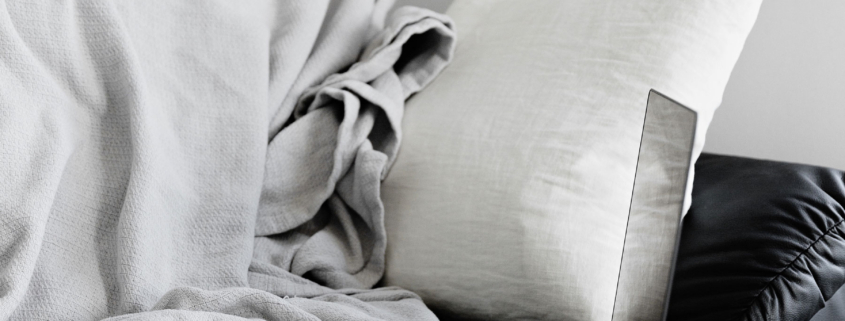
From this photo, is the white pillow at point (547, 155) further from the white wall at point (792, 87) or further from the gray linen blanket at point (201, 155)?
the white wall at point (792, 87)

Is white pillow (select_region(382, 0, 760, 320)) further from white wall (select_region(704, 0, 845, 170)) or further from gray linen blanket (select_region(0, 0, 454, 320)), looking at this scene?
white wall (select_region(704, 0, 845, 170))

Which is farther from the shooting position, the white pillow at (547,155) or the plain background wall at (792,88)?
the plain background wall at (792,88)

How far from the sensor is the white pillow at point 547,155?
2.24 ft

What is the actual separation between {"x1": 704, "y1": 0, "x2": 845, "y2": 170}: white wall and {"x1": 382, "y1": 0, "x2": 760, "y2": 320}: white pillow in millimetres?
292

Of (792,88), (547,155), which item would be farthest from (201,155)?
(792,88)

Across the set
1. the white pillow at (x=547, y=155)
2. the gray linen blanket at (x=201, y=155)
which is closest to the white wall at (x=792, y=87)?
the white pillow at (x=547, y=155)

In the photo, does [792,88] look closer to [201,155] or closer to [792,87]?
[792,87]

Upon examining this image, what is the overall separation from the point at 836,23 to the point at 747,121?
19 centimetres

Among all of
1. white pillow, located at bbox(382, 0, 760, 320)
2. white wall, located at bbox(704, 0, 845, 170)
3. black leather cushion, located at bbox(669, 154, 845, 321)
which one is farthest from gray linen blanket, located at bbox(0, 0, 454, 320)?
white wall, located at bbox(704, 0, 845, 170)

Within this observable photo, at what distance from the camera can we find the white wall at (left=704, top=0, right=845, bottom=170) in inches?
39.3

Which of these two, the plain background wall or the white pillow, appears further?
the plain background wall

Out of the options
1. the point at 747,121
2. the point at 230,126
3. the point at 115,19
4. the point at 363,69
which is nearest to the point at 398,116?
the point at 363,69

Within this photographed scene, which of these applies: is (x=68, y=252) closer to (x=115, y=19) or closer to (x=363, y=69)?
(x=115, y=19)

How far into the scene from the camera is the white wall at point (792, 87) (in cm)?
100
